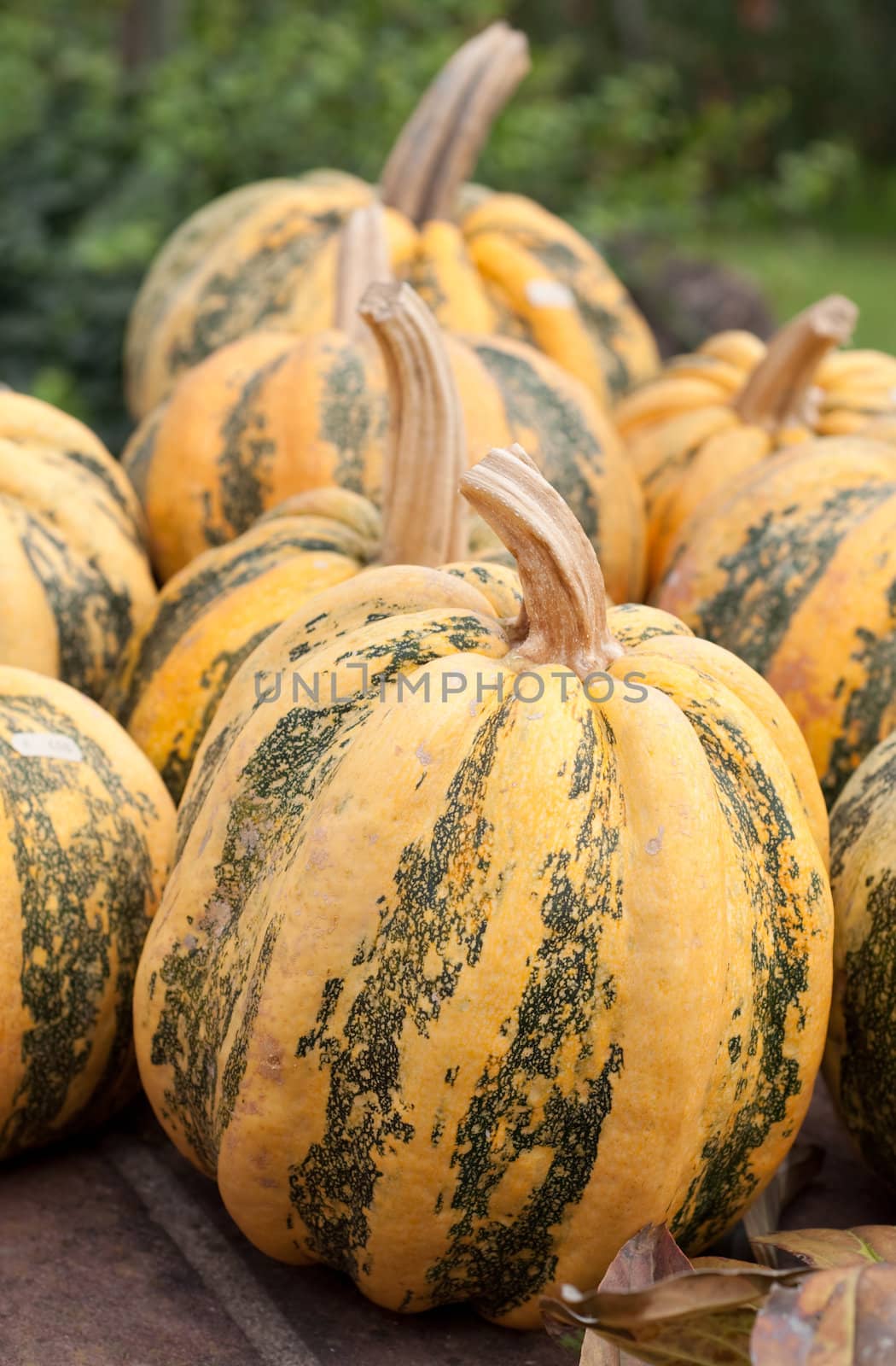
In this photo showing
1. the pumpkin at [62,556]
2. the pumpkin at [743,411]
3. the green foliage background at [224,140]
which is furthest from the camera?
the green foliage background at [224,140]

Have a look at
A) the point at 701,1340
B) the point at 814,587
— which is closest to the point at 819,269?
the point at 814,587

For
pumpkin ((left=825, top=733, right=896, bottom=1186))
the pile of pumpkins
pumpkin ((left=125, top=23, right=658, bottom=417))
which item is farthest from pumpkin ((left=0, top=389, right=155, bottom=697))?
A: pumpkin ((left=825, top=733, right=896, bottom=1186))

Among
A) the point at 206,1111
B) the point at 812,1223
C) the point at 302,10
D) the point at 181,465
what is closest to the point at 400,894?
the point at 206,1111

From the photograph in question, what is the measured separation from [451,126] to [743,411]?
2.70 feet

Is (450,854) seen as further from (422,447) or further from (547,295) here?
(547,295)

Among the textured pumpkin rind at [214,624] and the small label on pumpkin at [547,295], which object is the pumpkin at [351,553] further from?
the small label on pumpkin at [547,295]

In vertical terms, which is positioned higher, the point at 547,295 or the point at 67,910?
the point at 547,295

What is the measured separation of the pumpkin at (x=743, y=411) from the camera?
276 centimetres

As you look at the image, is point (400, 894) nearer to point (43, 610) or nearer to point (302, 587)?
point (302, 587)

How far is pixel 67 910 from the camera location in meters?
1.67

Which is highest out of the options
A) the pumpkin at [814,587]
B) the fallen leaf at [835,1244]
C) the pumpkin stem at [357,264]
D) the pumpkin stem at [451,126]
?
the pumpkin stem at [451,126]

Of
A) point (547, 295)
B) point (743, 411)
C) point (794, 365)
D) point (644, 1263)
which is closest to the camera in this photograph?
point (644, 1263)

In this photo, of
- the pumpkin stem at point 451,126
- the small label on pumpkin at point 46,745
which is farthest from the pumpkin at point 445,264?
the small label on pumpkin at point 46,745

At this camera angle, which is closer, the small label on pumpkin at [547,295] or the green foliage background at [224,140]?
the small label on pumpkin at [547,295]
